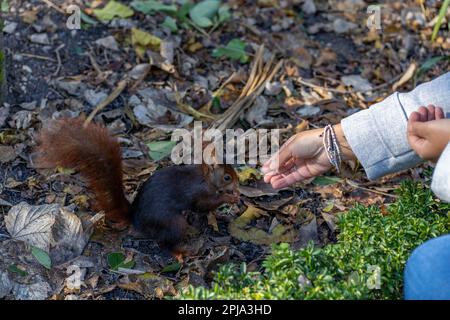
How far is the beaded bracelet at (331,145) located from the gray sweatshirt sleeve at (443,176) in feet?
1.99

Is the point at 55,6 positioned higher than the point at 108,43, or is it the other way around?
the point at 55,6

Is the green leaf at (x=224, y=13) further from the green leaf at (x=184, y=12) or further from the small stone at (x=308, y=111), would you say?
the small stone at (x=308, y=111)

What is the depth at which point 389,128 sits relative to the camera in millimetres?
2887

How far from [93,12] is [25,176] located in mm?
1456

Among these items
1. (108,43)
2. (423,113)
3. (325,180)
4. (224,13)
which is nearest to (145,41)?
(108,43)

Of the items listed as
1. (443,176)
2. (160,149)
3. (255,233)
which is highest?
(443,176)

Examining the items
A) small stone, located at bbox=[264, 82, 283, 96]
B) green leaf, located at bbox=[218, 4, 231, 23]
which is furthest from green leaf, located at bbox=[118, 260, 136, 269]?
green leaf, located at bbox=[218, 4, 231, 23]

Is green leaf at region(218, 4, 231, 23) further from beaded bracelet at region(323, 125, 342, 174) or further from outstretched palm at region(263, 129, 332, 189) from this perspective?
beaded bracelet at region(323, 125, 342, 174)

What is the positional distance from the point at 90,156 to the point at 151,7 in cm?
192

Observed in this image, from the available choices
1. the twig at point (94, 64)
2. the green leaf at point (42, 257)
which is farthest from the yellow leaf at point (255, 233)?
the twig at point (94, 64)

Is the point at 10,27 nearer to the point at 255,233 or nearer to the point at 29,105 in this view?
the point at 29,105

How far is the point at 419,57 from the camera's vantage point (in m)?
4.83

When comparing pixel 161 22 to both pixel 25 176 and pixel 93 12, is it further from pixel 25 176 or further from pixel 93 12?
pixel 25 176

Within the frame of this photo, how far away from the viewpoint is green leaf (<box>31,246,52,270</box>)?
298 cm
